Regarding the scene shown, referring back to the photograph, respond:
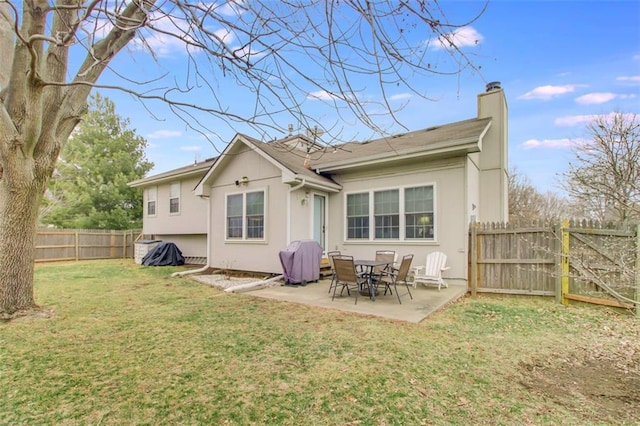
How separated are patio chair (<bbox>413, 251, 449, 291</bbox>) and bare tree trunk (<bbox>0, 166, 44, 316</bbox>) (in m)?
7.56

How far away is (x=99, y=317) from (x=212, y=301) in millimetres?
1951

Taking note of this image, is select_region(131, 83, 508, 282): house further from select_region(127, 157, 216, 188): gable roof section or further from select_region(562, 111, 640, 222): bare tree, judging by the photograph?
select_region(562, 111, 640, 222): bare tree

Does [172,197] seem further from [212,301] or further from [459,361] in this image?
[459,361]

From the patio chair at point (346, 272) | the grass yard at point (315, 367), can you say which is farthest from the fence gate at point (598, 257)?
the patio chair at point (346, 272)

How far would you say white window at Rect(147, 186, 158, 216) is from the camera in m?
15.9

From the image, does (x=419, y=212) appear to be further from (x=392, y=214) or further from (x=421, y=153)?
(x=421, y=153)

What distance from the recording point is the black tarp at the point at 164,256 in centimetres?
1365

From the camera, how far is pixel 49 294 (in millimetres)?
7090

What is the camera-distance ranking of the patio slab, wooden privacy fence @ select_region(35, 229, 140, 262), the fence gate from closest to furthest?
1. the patio slab
2. the fence gate
3. wooden privacy fence @ select_region(35, 229, 140, 262)

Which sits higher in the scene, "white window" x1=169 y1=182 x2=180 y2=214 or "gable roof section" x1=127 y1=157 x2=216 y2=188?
"gable roof section" x1=127 y1=157 x2=216 y2=188

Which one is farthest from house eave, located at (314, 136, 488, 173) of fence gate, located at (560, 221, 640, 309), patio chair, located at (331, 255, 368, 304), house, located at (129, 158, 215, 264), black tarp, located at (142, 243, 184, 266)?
black tarp, located at (142, 243, 184, 266)

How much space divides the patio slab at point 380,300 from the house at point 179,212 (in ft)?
23.1

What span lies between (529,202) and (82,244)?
2931 cm

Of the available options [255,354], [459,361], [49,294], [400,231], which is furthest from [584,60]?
[49,294]
